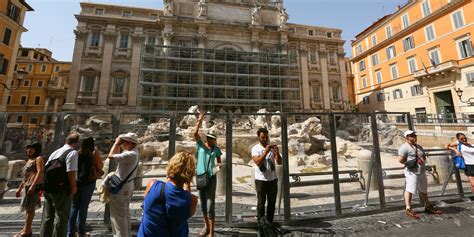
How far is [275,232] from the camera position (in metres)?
3.19

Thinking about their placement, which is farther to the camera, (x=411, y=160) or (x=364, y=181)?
(x=364, y=181)

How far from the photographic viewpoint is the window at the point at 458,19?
18172mm

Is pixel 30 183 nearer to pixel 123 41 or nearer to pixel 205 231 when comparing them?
pixel 205 231

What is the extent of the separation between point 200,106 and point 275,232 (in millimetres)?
19527

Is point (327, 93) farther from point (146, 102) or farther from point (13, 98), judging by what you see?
point (13, 98)

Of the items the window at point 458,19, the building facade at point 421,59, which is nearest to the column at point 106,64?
the building facade at point 421,59

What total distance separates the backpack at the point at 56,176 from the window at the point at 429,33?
29926mm

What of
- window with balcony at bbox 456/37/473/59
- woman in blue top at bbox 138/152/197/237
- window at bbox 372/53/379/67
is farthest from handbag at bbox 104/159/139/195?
window at bbox 372/53/379/67

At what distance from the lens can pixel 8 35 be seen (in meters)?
18.4

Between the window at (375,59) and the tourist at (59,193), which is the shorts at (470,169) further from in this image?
the window at (375,59)

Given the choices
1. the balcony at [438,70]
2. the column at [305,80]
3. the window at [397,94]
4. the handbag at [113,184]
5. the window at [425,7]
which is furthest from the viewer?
the column at [305,80]

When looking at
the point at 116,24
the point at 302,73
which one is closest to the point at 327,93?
the point at 302,73

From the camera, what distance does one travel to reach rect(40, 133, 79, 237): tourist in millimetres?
2672

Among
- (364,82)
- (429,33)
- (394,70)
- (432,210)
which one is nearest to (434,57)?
(429,33)
